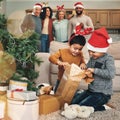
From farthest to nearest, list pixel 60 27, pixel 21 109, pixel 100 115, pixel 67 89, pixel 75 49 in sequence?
pixel 60 27 → pixel 75 49 → pixel 67 89 → pixel 100 115 → pixel 21 109

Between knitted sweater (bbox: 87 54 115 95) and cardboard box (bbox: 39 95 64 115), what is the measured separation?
0.93ft

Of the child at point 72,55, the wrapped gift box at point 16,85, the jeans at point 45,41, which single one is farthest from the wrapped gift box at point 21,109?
the jeans at point 45,41

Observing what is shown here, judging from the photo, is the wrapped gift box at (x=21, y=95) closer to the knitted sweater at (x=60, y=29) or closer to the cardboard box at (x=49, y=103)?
the cardboard box at (x=49, y=103)

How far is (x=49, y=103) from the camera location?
2.29m

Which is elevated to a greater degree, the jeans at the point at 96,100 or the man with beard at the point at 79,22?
the man with beard at the point at 79,22

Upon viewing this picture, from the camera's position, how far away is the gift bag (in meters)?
2.32

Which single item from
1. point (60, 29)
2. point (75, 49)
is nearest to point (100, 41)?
point (75, 49)

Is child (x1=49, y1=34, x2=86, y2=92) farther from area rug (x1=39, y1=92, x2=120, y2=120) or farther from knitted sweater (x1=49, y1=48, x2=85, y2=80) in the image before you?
area rug (x1=39, y1=92, x2=120, y2=120)

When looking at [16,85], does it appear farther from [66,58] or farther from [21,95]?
[66,58]

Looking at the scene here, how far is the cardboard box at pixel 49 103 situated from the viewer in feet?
7.41

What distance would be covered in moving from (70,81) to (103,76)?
258 millimetres

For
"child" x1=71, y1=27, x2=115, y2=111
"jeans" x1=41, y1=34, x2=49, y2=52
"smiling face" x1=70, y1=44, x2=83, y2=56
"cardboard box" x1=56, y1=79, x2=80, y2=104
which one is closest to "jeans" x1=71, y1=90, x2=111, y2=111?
"child" x1=71, y1=27, x2=115, y2=111

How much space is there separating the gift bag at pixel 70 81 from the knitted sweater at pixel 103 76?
0.44 ft

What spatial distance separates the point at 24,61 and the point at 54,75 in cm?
96
